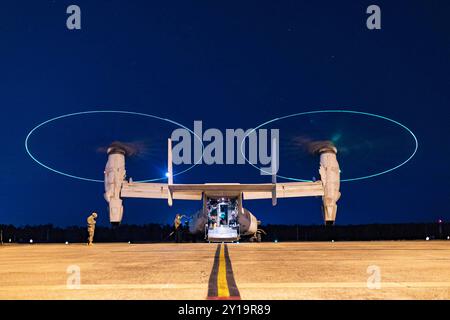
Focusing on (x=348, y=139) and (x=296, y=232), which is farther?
(x=296, y=232)

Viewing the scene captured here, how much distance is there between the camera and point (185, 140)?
52.8m

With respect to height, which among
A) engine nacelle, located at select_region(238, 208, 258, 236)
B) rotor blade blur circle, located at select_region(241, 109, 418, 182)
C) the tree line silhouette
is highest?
rotor blade blur circle, located at select_region(241, 109, 418, 182)

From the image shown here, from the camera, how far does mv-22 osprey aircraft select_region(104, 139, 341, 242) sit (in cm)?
4159

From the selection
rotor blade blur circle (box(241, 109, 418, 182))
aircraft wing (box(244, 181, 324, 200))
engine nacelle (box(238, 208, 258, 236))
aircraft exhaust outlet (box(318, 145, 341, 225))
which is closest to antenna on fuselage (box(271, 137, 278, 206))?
rotor blade blur circle (box(241, 109, 418, 182))

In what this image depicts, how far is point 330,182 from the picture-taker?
4325 centimetres

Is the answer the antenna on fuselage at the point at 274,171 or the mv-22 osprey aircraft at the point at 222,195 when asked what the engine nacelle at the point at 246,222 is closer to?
the mv-22 osprey aircraft at the point at 222,195

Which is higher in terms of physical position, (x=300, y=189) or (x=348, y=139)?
(x=348, y=139)

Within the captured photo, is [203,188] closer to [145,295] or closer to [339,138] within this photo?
[339,138]

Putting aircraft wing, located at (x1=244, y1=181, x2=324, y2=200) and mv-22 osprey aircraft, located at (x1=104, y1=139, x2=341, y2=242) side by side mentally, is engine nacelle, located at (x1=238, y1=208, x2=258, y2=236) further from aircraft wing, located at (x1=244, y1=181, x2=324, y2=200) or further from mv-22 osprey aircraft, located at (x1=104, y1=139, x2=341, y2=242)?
aircraft wing, located at (x1=244, y1=181, x2=324, y2=200)

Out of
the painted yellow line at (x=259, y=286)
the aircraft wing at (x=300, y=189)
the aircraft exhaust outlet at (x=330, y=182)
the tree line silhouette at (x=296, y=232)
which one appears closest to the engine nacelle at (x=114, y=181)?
the aircraft wing at (x=300, y=189)

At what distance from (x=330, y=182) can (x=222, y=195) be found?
31.8 feet

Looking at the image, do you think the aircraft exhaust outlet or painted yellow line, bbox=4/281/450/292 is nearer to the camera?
painted yellow line, bbox=4/281/450/292

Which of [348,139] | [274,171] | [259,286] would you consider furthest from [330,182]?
[259,286]

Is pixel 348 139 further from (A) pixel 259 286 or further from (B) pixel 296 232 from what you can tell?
(B) pixel 296 232
